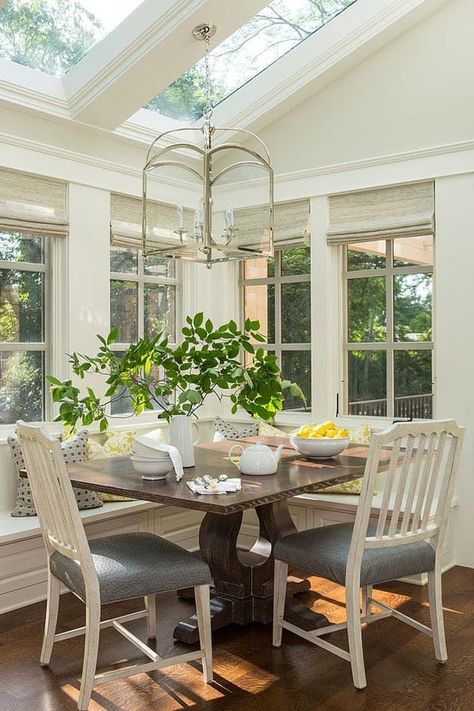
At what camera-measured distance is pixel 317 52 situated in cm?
455

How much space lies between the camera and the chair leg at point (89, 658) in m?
2.46

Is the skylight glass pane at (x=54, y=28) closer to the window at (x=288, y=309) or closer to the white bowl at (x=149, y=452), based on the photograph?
the window at (x=288, y=309)

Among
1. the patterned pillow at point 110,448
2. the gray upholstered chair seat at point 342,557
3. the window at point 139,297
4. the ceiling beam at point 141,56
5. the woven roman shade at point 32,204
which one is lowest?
the gray upholstered chair seat at point 342,557

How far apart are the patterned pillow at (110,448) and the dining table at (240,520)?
23.6 inches

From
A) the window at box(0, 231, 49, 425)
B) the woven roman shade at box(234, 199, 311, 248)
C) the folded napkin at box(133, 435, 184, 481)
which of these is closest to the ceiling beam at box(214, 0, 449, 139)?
the woven roman shade at box(234, 199, 311, 248)

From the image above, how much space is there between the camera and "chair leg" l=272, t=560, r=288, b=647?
10.0 ft

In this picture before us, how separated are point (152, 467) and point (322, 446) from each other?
0.87m

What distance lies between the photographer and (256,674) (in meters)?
2.81

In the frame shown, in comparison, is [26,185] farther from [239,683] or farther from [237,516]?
[239,683]

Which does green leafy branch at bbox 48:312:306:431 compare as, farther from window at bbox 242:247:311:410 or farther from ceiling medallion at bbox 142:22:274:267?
window at bbox 242:247:311:410

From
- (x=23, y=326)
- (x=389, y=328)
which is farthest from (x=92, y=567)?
(x=389, y=328)

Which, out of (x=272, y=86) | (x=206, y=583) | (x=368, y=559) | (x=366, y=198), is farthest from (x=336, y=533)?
(x=272, y=86)

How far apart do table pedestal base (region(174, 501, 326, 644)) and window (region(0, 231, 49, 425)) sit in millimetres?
1422

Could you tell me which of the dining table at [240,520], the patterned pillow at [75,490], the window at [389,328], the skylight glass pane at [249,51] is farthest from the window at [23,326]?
the window at [389,328]
